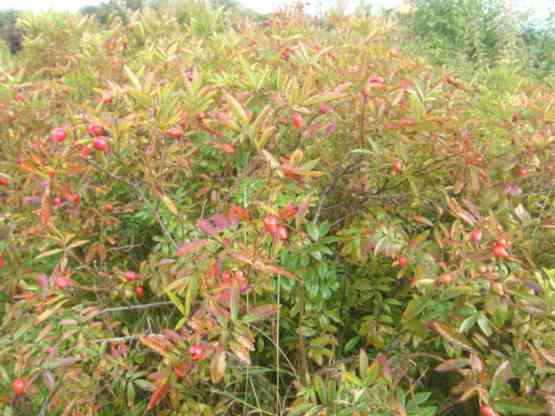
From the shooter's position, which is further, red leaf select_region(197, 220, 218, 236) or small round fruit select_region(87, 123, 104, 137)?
small round fruit select_region(87, 123, 104, 137)

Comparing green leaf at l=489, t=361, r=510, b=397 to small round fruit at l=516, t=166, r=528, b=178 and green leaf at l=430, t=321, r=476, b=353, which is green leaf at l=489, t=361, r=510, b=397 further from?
small round fruit at l=516, t=166, r=528, b=178

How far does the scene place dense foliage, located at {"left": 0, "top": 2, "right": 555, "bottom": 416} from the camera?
1322 millimetres

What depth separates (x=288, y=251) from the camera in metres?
1.63

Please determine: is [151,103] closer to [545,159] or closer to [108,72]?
[108,72]

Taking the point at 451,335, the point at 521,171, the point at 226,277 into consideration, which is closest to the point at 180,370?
the point at 226,277

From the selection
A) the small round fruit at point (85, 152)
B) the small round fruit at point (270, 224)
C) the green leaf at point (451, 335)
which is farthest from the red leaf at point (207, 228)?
the green leaf at point (451, 335)

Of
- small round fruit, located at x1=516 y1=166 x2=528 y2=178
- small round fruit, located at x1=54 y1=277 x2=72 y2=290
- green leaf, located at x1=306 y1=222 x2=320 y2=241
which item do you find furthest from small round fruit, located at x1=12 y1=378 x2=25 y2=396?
small round fruit, located at x1=516 y1=166 x2=528 y2=178

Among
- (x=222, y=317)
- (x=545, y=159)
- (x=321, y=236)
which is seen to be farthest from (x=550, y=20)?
(x=222, y=317)

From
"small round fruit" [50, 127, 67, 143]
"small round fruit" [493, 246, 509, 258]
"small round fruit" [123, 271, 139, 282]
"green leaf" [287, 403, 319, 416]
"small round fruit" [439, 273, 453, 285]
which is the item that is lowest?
"green leaf" [287, 403, 319, 416]

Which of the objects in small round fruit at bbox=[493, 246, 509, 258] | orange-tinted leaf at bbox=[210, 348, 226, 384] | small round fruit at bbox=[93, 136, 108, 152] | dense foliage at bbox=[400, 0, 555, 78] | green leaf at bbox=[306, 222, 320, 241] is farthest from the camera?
dense foliage at bbox=[400, 0, 555, 78]

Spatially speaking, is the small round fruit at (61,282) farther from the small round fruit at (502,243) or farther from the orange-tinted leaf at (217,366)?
the small round fruit at (502,243)

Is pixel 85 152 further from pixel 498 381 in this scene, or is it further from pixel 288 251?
pixel 498 381

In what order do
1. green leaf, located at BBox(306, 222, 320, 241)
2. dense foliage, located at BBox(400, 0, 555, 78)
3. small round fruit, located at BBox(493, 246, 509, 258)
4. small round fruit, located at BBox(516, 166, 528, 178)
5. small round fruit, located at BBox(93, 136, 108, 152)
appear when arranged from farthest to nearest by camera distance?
dense foliage, located at BBox(400, 0, 555, 78) → small round fruit, located at BBox(516, 166, 528, 178) → green leaf, located at BBox(306, 222, 320, 241) → small round fruit, located at BBox(93, 136, 108, 152) → small round fruit, located at BBox(493, 246, 509, 258)

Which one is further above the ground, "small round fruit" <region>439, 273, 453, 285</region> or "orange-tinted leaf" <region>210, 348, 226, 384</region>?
"small round fruit" <region>439, 273, 453, 285</region>
